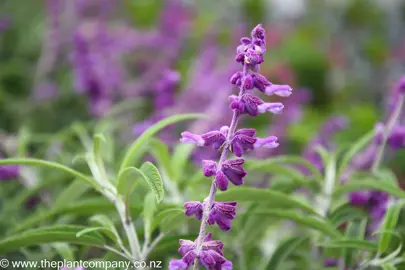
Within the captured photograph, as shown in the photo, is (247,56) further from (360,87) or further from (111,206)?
(360,87)

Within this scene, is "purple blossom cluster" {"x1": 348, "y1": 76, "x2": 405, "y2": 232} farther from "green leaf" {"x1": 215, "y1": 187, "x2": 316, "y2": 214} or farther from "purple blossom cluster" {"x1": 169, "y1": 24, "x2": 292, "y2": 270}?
"purple blossom cluster" {"x1": 169, "y1": 24, "x2": 292, "y2": 270}

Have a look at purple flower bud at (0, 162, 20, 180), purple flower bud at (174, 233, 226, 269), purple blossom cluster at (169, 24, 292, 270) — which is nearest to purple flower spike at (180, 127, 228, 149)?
purple blossom cluster at (169, 24, 292, 270)

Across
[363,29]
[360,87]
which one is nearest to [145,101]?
[360,87]

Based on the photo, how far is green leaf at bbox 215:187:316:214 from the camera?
2.59 feet

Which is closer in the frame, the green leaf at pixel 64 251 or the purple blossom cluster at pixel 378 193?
the green leaf at pixel 64 251

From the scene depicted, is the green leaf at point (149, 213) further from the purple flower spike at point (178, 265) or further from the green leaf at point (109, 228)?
the purple flower spike at point (178, 265)

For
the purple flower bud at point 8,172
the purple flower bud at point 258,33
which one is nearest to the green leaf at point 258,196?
the purple flower bud at point 258,33

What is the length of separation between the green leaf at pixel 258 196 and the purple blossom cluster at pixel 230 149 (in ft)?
0.51

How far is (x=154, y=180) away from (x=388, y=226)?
0.39m

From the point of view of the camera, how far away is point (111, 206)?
0.88 metres

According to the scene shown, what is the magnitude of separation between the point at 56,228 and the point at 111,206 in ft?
0.48

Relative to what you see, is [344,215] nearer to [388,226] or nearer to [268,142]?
[388,226]

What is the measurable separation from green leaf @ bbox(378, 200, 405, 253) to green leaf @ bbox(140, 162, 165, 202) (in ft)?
1.13

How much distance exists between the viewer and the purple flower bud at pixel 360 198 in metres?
0.98
